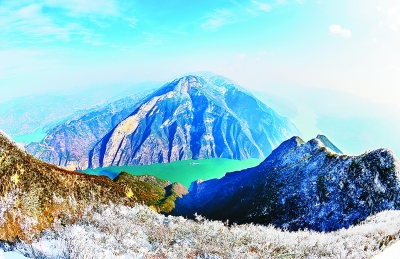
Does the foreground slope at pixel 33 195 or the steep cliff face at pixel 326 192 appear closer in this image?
the foreground slope at pixel 33 195

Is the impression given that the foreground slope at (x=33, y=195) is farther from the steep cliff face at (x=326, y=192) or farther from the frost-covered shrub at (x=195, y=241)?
the steep cliff face at (x=326, y=192)

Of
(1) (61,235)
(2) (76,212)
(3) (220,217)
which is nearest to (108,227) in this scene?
(1) (61,235)

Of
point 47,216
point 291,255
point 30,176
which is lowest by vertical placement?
point 291,255

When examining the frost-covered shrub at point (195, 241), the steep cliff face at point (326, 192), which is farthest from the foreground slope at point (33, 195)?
→ the steep cliff face at point (326, 192)

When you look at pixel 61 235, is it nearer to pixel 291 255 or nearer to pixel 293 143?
pixel 291 255

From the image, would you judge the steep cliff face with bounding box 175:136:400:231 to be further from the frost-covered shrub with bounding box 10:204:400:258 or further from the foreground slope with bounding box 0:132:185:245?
the foreground slope with bounding box 0:132:185:245

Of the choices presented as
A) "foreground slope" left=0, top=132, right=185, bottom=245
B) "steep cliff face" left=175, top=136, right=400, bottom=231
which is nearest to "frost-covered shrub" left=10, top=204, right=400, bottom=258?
"foreground slope" left=0, top=132, right=185, bottom=245

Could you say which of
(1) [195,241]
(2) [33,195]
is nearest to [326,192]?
(1) [195,241]

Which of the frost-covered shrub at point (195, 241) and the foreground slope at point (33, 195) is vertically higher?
the foreground slope at point (33, 195)
